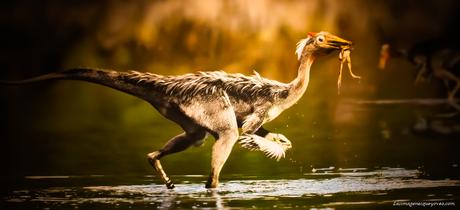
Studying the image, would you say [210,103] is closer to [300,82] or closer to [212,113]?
[212,113]

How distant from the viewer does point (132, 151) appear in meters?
9.12

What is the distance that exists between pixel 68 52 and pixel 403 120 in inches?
128

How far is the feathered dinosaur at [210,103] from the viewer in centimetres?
806

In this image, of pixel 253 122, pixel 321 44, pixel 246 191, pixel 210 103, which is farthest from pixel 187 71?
pixel 246 191

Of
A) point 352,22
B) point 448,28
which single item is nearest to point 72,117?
point 352,22

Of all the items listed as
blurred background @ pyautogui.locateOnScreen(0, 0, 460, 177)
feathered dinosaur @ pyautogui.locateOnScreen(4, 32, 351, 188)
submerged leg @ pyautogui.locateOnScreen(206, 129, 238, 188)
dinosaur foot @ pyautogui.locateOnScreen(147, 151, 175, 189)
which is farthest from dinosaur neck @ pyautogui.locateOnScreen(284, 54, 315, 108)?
dinosaur foot @ pyautogui.locateOnScreen(147, 151, 175, 189)

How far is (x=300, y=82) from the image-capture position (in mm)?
8414

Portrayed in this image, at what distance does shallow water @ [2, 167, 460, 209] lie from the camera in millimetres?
7336

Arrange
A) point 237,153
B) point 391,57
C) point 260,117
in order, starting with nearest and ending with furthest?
point 260,117 → point 237,153 → point 391,57

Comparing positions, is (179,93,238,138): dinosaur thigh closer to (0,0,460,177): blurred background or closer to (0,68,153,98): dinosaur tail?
(0,68,153,98): dinosaur tail

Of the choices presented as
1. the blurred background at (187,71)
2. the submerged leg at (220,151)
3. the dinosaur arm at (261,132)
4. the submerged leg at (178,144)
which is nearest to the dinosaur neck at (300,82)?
the dinosaur arm at (261,132)

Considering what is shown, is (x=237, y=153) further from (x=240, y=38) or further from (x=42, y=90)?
(x=42, y=90)

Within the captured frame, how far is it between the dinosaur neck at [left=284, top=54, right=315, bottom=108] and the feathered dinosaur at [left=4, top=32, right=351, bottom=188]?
0.03 metres

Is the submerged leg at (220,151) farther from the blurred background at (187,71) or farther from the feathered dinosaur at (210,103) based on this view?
the blurred background at (187,71)
